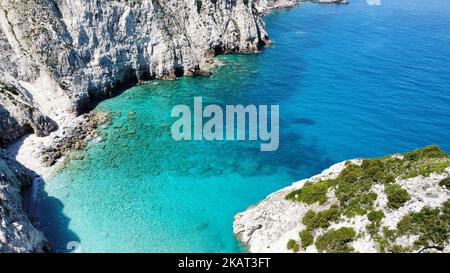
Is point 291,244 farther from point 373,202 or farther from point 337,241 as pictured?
point 373,202

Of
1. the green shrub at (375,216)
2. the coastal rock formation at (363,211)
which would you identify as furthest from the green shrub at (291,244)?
the green shrub at (375,216)

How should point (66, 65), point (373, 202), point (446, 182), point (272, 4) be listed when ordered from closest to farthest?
point (446, 182) < point (373, 202) < point (66, 65) < point (272, 4)

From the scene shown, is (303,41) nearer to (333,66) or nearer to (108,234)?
(333,66)

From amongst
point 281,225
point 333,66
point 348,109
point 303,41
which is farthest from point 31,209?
point 303,41

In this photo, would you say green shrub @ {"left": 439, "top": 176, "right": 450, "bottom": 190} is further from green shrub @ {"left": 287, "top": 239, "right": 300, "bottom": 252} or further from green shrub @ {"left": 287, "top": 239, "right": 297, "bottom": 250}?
green shrub @ {"left": 287, "top": 239, "right": 297, "bottom": 250}

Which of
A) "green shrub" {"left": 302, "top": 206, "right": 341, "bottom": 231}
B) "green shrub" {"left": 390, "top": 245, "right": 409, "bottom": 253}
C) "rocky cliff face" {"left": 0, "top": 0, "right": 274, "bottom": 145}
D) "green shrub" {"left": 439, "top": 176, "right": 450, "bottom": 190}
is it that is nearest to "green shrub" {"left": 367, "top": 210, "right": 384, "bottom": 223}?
"green shrub" {"left": 390, "top": 245, "right": 409, "bottom": 253}

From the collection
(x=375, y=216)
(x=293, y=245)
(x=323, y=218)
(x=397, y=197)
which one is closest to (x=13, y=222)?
(x=293, y=245)
